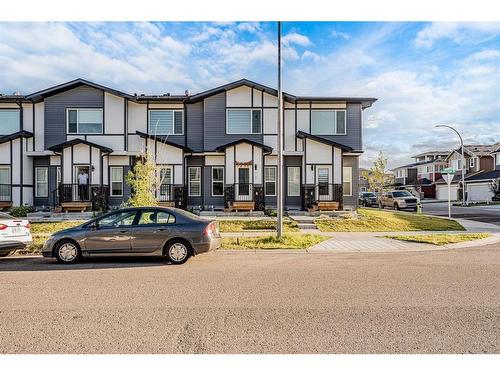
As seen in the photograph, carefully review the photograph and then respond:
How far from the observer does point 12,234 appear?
33.0 feet

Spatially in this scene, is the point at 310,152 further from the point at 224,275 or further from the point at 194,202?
the point at 224,275

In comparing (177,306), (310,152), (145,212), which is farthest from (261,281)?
(310,152)

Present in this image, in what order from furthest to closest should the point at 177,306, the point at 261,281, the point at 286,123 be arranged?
the point at 286,123, the point at 261,281, the point at 177,306

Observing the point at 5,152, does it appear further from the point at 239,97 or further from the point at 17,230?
the point at 17,230

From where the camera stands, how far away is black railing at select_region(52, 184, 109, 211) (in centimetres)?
2030

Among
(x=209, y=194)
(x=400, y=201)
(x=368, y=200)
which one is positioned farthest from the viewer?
(x=368, y=200)

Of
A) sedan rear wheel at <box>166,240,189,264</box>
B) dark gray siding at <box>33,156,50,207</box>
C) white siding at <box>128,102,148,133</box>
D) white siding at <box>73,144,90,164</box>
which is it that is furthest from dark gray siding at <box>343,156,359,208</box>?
dark gray siding at <box>33,156,50,207</box>

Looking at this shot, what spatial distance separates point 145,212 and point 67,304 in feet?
13.5

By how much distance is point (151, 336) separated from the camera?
4680 millimetres

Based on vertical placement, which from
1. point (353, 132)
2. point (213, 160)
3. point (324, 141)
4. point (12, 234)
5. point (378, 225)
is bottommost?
point (378, 225)

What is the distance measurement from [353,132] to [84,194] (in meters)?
16.2

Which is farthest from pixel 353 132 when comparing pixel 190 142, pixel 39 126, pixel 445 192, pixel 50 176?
pixel 445 192

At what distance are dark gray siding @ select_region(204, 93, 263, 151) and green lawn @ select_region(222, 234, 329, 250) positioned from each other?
9.90 metres

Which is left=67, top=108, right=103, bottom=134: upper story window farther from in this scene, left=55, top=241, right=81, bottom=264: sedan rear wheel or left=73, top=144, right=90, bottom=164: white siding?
left=55, top=241, right=81, bottom=264: sedan rear wheel
